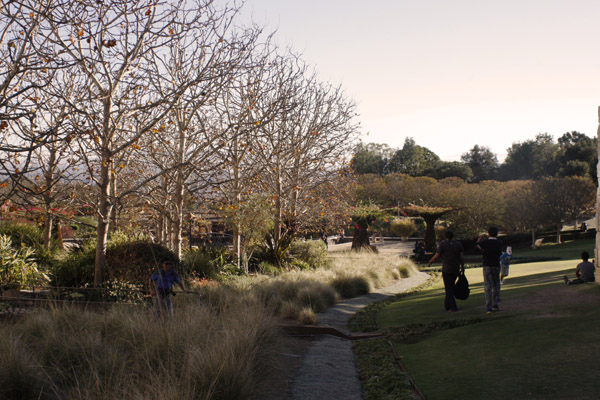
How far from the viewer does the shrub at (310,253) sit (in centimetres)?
2252

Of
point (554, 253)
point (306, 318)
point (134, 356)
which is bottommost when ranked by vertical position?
point (306, 318)

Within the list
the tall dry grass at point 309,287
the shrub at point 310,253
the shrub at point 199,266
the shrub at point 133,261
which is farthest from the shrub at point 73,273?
the shrub at point 310,253

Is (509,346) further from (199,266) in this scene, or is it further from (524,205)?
(524,205)

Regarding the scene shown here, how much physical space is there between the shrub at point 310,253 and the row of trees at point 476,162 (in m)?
61.0

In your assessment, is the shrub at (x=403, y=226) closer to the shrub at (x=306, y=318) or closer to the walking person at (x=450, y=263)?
the walking person at (x=450, y=263)

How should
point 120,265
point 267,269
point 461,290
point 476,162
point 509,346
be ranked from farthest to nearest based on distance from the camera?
point 476,162 → point 267,269 → point 120,265 → point 461,290 → point 509,346

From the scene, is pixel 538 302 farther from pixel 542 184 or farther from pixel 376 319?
pixel 542 184

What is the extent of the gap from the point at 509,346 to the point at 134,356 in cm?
533

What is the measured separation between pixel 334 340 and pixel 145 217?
13.6 meters

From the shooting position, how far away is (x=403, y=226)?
53.8m

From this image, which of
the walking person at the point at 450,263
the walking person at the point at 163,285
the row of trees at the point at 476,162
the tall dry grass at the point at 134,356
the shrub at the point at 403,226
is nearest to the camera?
the tall dry grass at the point at 134,356

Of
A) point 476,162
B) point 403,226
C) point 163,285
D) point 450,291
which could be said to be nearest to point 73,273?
point 163,285

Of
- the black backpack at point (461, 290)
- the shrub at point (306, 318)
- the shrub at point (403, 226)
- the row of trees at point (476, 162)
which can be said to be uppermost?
the row of trees at point (476, 162)

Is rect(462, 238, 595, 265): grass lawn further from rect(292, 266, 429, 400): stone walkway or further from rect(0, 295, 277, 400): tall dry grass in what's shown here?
rect(0, 295, 277, 400): tall dry grass
